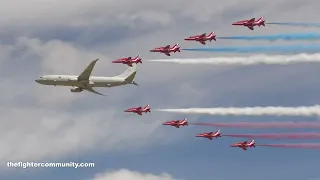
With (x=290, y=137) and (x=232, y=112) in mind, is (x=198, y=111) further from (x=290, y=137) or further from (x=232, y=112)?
(x=290, y=137)

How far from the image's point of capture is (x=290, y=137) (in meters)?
174

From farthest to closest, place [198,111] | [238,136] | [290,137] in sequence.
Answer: [198,111]
[238,136]
[290,137]

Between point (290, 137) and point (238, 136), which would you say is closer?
point (290, 137)

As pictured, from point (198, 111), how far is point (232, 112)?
772 centimetres

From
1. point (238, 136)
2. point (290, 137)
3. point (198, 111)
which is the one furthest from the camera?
point (198, 111)

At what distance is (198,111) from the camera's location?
198875mm

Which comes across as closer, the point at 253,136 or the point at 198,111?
the point at 253,136

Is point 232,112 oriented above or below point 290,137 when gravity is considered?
above

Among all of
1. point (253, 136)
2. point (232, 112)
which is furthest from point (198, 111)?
point (253, 136)

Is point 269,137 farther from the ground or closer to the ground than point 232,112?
closer to the ground

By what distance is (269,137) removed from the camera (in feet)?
585

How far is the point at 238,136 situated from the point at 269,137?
31.2ft

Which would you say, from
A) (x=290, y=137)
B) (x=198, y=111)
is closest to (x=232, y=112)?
(x=198, y=111)

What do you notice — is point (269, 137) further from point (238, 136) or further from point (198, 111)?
point (198, 111)
